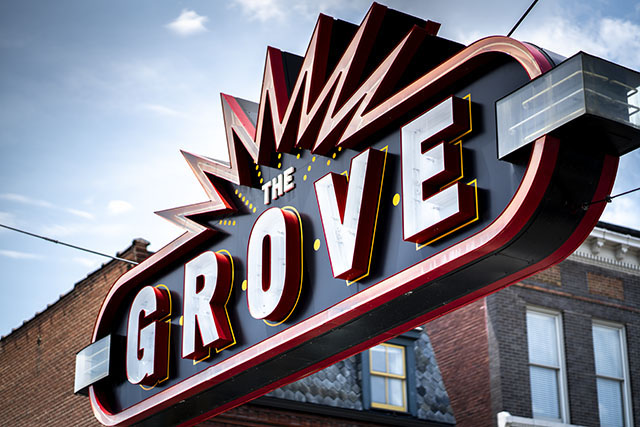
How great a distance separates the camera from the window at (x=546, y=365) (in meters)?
21.5

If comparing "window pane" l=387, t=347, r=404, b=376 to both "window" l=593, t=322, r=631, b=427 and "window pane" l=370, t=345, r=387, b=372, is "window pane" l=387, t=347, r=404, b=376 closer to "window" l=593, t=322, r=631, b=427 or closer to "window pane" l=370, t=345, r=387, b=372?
"window pane" l=370, t=345, r=387, b=372

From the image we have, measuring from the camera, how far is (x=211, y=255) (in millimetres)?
11523

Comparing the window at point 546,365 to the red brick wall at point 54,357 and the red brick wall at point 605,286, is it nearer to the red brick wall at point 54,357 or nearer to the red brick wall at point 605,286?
the red brick wall at point 605,286

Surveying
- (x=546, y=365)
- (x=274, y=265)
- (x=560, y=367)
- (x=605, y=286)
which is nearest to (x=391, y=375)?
(x=546, y=365)

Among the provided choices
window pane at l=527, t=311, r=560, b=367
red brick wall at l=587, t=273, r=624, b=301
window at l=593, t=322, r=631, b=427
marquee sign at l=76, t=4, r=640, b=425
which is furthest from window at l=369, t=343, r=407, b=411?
marquee sign at l=76, t=4, r=640, b=425

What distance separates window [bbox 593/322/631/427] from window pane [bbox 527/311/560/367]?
1.09 m

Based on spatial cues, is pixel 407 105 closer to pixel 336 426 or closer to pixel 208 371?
pixel 208 371

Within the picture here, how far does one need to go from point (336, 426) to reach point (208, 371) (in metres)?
8.89

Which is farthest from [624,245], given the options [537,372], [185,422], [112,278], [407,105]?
[407,105]

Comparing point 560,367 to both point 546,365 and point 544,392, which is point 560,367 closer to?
point 546,365

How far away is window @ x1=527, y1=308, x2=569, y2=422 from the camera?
21453 mm

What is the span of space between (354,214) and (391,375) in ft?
39.8

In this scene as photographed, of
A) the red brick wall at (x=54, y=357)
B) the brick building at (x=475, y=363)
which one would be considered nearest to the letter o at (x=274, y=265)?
the brick building at (x=475, y=363)

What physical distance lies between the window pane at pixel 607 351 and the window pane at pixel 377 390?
5.16 meters
